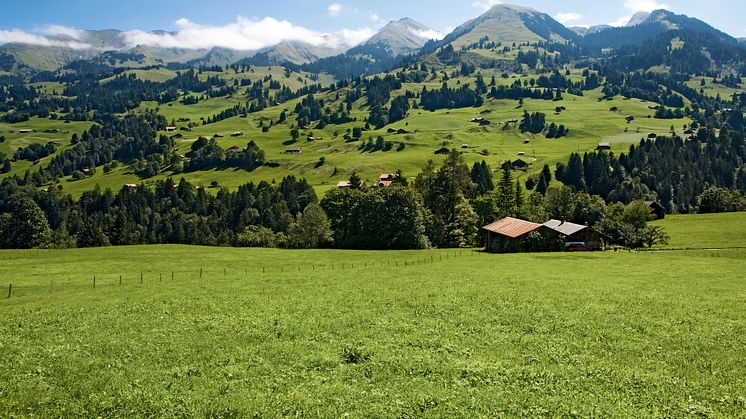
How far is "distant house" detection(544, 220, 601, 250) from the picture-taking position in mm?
98375

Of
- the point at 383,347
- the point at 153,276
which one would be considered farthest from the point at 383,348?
the point at 153,276

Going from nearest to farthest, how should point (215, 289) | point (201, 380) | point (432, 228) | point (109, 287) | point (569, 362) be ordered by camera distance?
point (201, 380) → point (569, 362) → point (215, 289) → point (109, 287) → point (432, 228)

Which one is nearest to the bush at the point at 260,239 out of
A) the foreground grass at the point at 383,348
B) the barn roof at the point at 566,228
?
the barn roof at the point at 566,228

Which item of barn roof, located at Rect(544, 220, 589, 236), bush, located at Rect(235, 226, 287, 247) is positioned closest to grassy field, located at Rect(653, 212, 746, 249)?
barn roof, located at Rect(544, 220, 589, 236)

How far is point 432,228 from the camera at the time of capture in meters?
118

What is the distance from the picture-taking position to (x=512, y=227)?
10188cm

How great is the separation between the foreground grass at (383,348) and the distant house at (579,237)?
46.5m

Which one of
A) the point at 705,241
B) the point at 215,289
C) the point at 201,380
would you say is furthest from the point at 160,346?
the point at 705,241

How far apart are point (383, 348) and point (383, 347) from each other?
0.51ft

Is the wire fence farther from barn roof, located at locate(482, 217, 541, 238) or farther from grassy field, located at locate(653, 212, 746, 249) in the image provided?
grassy field, located at locate(653, 212, 746, 249)

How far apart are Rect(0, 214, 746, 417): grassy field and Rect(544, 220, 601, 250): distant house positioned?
45.5 m

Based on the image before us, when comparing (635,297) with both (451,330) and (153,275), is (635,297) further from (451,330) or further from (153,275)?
(153,275)

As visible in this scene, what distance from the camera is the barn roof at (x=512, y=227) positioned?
97.6 meters

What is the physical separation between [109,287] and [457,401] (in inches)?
1845
